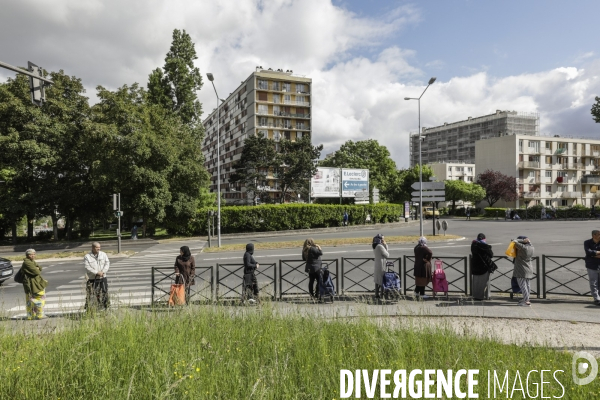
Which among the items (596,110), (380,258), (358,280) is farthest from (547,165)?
(380,258)

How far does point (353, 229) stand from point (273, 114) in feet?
120

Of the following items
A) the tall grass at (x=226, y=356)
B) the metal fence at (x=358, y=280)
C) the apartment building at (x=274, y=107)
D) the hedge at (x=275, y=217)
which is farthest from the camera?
the apartment building at (x=274, y=107)

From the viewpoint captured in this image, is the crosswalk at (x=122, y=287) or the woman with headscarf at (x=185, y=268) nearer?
the crosswalk at (x=122, y=287)

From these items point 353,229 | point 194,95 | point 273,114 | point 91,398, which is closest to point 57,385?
point 91,398

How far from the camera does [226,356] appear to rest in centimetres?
457

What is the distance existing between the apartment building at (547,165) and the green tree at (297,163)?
43011 mm

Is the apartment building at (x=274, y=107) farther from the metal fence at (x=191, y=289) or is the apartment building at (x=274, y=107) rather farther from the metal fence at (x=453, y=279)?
the metal fence at (x=191, y=289)

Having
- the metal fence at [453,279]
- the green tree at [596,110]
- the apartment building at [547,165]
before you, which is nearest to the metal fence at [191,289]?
the metal fence at [453,279]

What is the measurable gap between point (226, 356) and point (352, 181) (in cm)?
3926

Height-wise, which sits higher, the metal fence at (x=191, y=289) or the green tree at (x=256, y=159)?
the green tree at (x=256, y=159)

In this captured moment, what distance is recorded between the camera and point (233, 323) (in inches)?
230

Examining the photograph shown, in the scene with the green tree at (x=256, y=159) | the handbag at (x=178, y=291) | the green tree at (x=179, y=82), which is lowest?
the handbag at (x=178, y=291)

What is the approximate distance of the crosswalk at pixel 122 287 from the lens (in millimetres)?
8758

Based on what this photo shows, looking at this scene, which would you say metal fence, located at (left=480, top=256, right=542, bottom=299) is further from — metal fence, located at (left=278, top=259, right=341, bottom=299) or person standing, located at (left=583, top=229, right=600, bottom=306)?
metal fence, located at (left=278, top=259, right=341, bottom=299)
